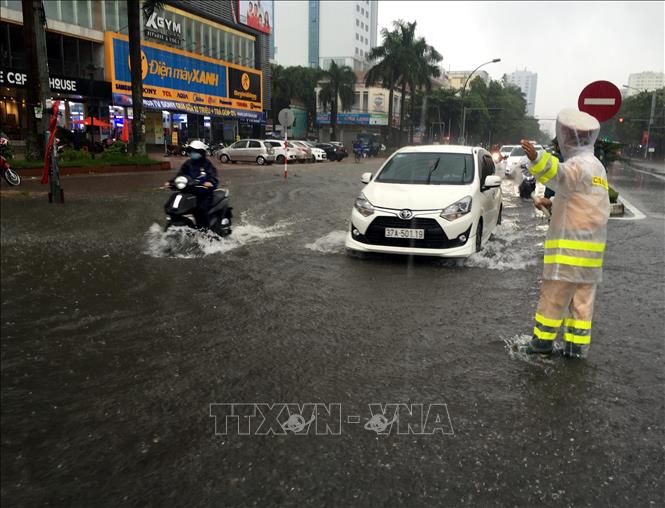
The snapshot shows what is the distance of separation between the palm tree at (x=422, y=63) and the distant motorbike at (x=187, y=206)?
192 ft

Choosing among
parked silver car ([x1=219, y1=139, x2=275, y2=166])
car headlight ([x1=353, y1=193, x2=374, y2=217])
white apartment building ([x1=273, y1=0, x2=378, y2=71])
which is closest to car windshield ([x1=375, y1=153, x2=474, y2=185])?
car headlight ([x1=353, y1=193, x2=374, y2=217])

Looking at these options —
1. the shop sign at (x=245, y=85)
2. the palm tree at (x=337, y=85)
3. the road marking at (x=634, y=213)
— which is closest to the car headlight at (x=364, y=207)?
the road marking at (x=634, y=213)

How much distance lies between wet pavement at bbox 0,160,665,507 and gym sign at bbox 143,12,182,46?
38.4m

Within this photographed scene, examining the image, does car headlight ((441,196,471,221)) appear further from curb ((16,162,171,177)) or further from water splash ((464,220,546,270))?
curb ((16,162,171,177))

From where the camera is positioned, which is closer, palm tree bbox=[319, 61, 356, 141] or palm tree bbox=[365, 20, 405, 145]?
palm tree bbox=[365, 20, 405, 145]

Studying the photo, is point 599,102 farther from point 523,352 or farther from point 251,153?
point 251,153

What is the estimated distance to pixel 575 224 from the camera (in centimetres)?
423

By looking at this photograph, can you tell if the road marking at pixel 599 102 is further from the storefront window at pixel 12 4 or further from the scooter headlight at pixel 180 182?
the storefront window at pixel 12 4

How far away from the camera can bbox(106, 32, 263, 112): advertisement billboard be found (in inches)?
1522

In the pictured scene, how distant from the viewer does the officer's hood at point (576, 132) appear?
13.8 ft

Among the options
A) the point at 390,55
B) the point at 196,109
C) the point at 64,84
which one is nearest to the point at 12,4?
the point at 64,84

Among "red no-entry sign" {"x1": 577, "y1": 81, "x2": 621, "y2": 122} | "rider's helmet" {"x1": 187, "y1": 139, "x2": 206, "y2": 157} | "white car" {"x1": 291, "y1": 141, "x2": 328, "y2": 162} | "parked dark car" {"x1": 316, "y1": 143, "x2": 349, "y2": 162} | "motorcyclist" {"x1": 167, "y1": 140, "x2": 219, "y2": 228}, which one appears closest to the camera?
"rider's helmet" {"x1": 187, "y1": 139, "x2": 206, "y2": 157}

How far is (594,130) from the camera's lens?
4.18 meters

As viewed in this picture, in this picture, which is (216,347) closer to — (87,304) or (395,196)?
(87,304)
